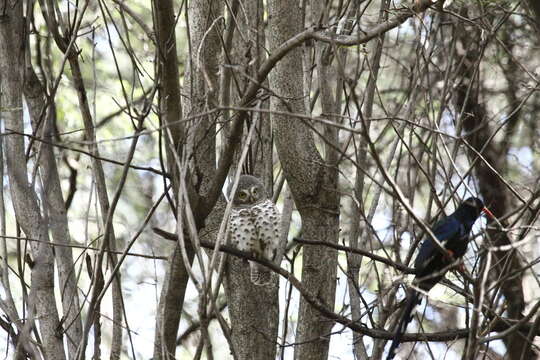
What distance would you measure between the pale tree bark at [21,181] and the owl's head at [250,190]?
1.22m

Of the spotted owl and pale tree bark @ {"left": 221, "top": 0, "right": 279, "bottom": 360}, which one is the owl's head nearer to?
the spotted owl

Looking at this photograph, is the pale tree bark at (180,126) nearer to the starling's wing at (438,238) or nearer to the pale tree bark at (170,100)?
the pale tree bark at (170,100)

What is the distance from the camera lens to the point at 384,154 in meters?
7.75

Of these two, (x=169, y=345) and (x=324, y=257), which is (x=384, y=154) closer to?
(x=324, y=257)

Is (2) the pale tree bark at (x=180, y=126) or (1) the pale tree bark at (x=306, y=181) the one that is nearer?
(2) the pale tree bark at (x=180, y=126)

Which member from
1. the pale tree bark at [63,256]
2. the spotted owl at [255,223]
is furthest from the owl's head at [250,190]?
the pale tree bark at [63,256]

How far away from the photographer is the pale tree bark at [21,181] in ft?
12.5

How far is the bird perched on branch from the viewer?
337 cm

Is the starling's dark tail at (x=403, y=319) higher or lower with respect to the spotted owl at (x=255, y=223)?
lower

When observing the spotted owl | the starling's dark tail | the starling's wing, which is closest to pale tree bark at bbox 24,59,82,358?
the spotted owl

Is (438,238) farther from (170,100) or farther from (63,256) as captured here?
(63,256)

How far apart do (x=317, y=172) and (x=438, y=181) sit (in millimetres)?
3806

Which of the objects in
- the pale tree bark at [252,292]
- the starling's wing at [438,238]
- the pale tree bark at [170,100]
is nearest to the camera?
the pale tree bark at [170,100]

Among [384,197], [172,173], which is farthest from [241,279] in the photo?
[384,197]
